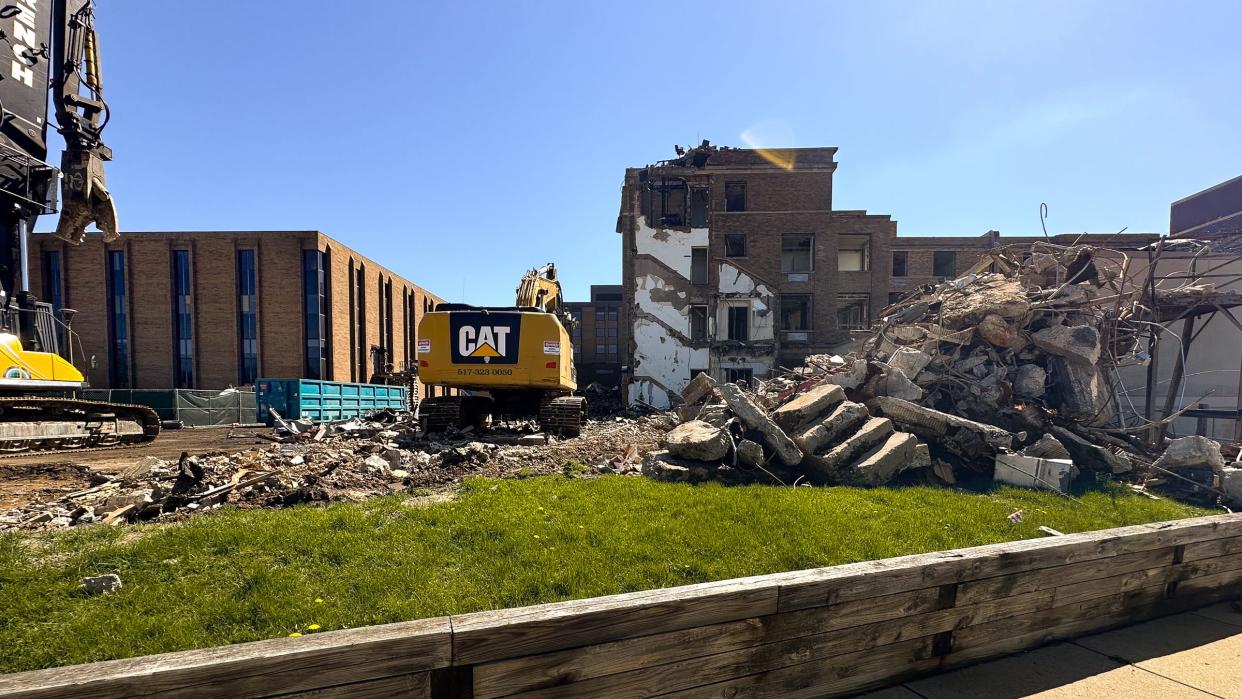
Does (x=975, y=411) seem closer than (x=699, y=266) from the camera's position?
Yes

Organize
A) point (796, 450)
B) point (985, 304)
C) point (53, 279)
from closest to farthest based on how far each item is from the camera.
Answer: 1. point (796, 450)
2. point (985, 304)
3. point (53, 279)

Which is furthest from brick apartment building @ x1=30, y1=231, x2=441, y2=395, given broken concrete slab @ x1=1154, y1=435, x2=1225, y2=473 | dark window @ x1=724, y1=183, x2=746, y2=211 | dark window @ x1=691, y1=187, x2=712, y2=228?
broken concrete slab @ x1=1154, y1=435, x2=1225, y2=473

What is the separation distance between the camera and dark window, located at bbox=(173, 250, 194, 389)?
1232 inches

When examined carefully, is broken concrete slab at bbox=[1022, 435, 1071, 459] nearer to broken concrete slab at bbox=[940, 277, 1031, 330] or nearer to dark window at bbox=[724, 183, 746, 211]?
broken concrete slab at bbox=[940, 277, 1031, 330]

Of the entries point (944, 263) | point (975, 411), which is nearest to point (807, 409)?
point (975, 411)

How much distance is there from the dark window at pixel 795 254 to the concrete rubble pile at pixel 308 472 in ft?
72.0

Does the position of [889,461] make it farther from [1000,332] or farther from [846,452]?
[1000,332]

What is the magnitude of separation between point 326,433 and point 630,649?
11813mm

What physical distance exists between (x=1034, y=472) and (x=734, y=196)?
24910mm

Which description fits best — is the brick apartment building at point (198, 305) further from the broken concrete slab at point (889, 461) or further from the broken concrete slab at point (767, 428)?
the broken concrete slab at point (889, 461)

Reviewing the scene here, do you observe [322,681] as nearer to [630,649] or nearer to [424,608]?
[424,608]

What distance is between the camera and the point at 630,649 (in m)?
2.58

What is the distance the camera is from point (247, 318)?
1242 inches

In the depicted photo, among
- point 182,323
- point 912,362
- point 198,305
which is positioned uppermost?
point 198,305
